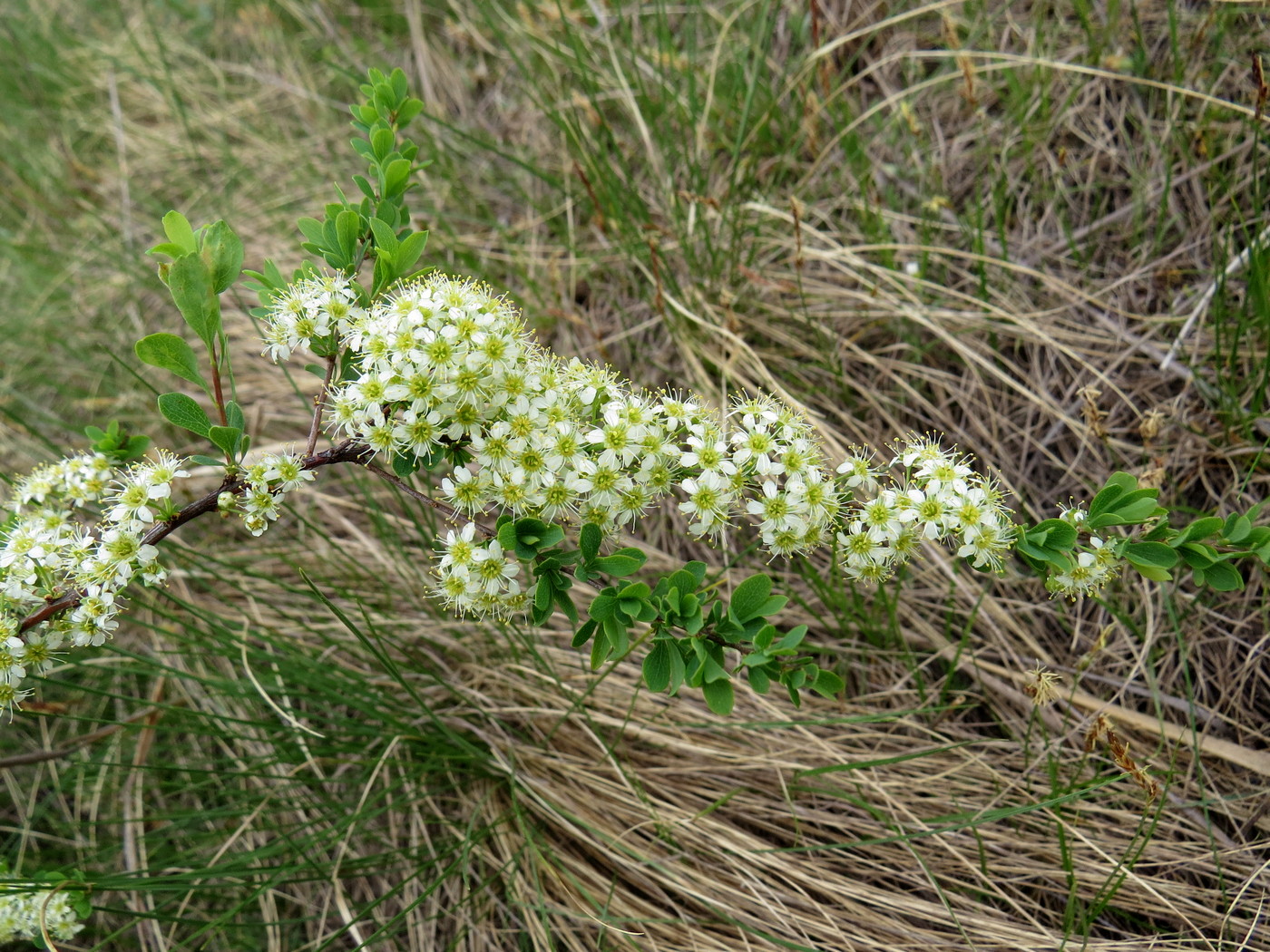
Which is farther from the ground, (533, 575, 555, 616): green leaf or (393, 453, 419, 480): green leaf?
(393, 453, 419, 480): green leaf

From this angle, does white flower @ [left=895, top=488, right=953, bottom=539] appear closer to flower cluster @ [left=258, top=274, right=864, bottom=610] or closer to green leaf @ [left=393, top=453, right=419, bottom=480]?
flower cluster @ [left=258, top=274, right=864, bottom=610]

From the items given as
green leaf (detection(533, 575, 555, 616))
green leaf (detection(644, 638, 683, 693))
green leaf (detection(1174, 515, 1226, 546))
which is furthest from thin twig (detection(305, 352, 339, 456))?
green leaf (detection(1174, 515, 1226, 546))

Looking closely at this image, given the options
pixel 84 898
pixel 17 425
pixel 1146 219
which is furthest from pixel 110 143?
pixel 1146 219

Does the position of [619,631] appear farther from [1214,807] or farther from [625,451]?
[1214,807]

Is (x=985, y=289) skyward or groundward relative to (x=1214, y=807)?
skyward

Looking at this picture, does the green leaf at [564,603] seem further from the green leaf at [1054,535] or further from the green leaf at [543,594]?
the green leaf at [1054,535]

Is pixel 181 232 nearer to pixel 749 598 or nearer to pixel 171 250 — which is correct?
pixel 171 250
